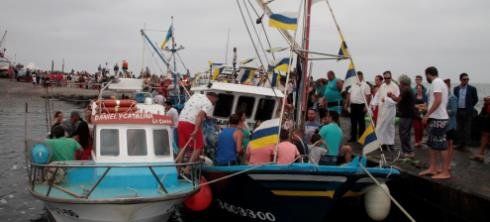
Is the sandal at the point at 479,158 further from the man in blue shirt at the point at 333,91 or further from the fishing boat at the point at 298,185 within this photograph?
the man in blue shirt at the point at 333,91

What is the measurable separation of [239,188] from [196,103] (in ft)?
5.97

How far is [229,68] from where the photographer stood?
16969mm

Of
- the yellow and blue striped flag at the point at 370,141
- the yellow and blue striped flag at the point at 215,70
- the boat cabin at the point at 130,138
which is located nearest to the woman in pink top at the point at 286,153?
the yellow and blue striped flag at the point at 370,141

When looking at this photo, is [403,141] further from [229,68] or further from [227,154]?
[229,68]

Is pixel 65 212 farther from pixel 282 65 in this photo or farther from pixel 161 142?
pixel 282 65

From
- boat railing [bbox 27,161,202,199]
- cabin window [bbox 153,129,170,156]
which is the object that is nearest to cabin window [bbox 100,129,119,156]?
boat railing [bbox 27,161,202,199]

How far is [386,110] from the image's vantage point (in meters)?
12.0

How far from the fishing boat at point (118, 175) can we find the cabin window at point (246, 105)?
288cm

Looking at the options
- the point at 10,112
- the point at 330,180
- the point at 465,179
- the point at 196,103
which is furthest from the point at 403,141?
the point at 10,112

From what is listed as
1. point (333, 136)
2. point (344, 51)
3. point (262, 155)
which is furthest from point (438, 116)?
point (262, 155)

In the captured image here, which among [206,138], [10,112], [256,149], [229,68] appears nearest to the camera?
[256,149]

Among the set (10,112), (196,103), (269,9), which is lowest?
(10,112)

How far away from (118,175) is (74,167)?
74cm

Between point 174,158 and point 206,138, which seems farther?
Answer: point 206,138
